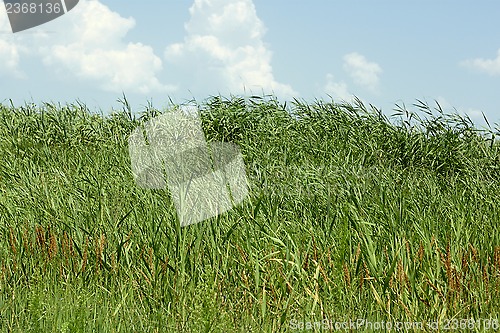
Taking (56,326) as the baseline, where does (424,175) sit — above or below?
above

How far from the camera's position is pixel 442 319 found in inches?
121

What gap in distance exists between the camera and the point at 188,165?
608 cm

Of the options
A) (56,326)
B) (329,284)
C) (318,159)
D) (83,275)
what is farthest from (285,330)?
(318,159)

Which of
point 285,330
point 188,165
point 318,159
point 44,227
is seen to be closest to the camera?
point 285,330

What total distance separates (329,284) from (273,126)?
4.11 meters

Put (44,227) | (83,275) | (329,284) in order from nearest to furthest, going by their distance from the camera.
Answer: (329,284), (83,275), (44,227)

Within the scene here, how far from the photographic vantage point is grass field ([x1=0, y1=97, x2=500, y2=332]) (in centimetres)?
317

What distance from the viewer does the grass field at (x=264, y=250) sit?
3.17 m

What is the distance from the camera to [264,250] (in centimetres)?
377

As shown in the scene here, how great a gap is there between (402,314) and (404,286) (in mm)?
142

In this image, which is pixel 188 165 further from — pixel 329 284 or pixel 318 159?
pixel 329 284

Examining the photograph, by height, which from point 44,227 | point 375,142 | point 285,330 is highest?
point 375,142

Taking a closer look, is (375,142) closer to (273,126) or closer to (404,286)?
(273,126)

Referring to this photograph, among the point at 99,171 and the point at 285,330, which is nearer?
the point at 285,330
